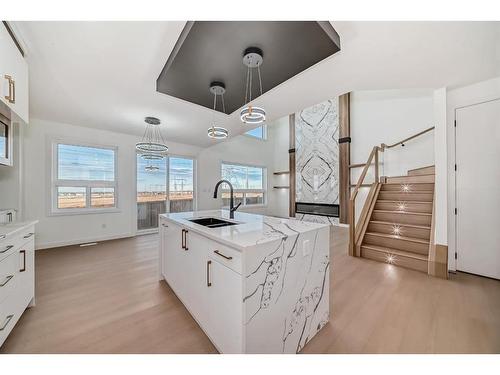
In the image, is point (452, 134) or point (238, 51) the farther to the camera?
point (452, 134)

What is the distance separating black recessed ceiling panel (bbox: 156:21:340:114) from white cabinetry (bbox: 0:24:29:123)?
1.12m

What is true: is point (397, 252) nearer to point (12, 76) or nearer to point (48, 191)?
point (12, 76)

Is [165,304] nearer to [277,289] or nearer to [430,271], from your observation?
[277,289]

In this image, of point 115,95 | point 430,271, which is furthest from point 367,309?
point 115,95

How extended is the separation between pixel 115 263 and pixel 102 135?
10.1ft

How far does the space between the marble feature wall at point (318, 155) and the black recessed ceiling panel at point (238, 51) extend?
506 cm

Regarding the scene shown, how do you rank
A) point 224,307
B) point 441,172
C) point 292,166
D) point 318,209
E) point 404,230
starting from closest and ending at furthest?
1. point 224,307
2. point 441,172
3. point 404,230
4. point 318,209
5. point 292,166

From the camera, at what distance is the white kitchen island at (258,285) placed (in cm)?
115

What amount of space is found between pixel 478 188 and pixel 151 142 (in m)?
5.88

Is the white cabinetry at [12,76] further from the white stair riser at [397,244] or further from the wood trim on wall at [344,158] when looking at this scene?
the wood trim on wall at [344,158]

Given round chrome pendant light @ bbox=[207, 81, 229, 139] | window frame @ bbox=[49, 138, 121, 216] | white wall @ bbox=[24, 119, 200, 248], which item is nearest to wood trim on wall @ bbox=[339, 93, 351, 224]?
round chrome pendant light @ bbox=[207, 81, 229, 139]

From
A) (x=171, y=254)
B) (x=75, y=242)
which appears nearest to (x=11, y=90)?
(x=171, y=254)

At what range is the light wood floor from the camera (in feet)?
4.82

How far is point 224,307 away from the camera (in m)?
1.29
